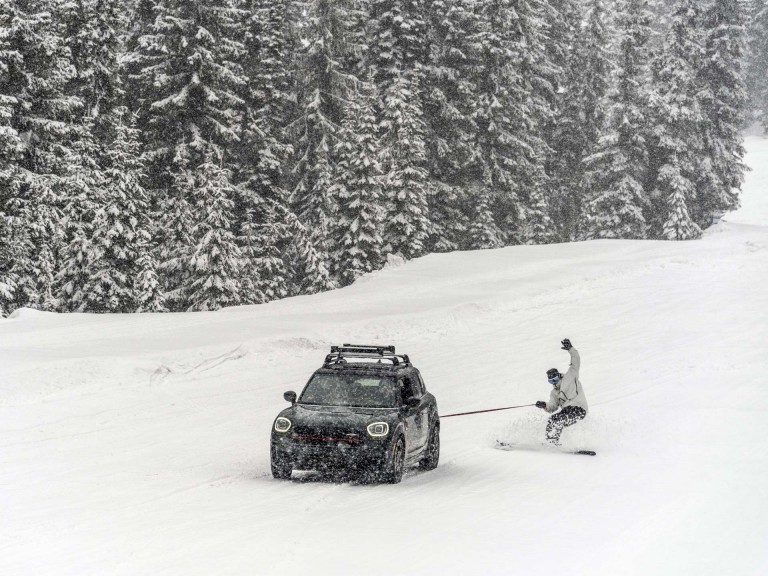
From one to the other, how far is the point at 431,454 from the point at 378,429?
2.26 meters

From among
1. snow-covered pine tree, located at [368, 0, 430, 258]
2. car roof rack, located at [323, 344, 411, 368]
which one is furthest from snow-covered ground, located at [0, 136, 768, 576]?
snow-covered pine tree, located at [368, 0, 430, 258]

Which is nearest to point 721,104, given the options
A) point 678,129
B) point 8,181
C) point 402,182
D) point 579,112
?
point 678,129

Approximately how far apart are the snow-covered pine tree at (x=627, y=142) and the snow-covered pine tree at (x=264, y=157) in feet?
67.5

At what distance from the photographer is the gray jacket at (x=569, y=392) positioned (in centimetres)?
1495

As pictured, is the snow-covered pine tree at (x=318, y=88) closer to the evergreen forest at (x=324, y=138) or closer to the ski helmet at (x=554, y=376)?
the evergreen forest at (x=324, y=138)

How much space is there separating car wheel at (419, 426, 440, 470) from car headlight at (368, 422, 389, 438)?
2.02m

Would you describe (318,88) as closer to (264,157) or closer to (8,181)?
(264,157)

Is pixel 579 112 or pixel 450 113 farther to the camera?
pixel 579 112

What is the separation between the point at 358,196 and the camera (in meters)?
42.0

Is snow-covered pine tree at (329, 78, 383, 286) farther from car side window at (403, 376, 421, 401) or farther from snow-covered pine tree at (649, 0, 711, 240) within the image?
car side window at (403, 376, 421, 401)

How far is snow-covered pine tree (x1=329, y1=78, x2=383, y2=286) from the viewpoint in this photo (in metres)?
42.0

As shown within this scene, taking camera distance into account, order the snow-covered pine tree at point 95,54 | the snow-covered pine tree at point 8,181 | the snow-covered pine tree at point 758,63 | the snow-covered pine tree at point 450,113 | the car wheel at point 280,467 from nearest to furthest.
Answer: the car wheel at point 280,467, the snow-covered pine tree at point 8,181, the snow-covered pine tree at point 95,54, the snow-covered pine tree at point 450,113, the snow-covered pine tree at point 758,63

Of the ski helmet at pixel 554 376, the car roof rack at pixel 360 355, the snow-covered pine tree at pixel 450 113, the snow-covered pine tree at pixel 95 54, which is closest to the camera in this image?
the car roof rack at pixel 360 355

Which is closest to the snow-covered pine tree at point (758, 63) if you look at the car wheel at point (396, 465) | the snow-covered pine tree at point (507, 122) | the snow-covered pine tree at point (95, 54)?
the snow-covered pine tree at point (507, 122)
